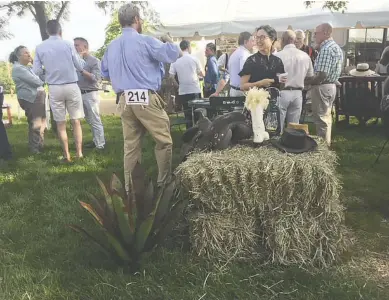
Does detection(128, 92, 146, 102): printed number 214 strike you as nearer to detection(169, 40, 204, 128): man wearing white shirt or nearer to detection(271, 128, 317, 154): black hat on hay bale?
detection(271, 128, 317, 154): black hat on hay bale

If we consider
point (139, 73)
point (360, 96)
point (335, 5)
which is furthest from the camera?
point (335, 5)

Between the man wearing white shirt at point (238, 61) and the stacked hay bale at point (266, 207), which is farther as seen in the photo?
the man wearing white shirt at point (238, 61)

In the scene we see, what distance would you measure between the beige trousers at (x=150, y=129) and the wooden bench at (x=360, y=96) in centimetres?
459

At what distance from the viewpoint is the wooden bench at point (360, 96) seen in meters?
7.11

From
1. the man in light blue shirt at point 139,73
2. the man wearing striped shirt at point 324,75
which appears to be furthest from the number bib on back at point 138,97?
the man wearing striped shirt at point 324,75

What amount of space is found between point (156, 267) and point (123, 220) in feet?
1.54

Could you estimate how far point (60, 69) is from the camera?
18.0 feet

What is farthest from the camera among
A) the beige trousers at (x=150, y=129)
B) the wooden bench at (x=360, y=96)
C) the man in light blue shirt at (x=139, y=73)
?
the wooden bench at (x=360, y=96)

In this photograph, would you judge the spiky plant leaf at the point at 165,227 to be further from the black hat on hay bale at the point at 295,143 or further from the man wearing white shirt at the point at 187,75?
the man wearing white shirt at the point at 187,75

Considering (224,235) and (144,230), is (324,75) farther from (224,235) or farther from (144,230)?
(144,230)

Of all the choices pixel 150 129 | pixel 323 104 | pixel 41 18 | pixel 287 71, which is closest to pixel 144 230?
pixel 150 129

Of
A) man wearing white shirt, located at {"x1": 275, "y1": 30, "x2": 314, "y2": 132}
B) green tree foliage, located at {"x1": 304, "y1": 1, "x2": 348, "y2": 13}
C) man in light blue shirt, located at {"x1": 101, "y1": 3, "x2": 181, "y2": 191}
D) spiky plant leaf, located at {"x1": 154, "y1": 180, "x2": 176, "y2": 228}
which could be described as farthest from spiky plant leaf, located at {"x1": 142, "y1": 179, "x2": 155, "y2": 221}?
green tree foliage, located at {"x1": 304, "y1": 1, "x2": 348, "y2": 13}

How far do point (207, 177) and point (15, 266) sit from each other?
1.61 metres

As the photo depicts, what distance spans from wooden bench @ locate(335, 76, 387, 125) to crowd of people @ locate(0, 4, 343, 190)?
2.93 ft
